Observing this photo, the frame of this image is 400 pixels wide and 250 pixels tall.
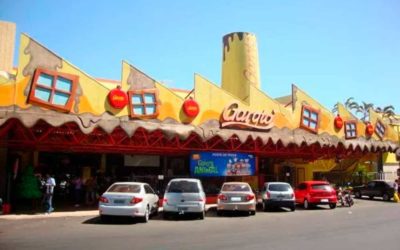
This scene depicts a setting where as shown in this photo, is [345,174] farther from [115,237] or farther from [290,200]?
[115,237]

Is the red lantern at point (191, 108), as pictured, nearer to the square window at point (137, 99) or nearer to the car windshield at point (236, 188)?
the square window at point (137, 99)

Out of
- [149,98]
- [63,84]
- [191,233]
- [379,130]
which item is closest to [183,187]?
[191,233]

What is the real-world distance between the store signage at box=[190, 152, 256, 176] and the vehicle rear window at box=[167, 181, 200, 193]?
26.4 feet

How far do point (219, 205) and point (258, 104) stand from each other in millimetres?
9820

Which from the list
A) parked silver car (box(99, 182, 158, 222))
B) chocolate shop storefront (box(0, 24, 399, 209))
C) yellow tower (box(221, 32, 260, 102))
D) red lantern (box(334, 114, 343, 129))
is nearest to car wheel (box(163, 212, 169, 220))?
parked silver car (box(99, 182, 158, 222))

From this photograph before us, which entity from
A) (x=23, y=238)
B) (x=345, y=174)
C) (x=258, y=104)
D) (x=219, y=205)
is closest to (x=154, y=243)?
(x=23, y=238)

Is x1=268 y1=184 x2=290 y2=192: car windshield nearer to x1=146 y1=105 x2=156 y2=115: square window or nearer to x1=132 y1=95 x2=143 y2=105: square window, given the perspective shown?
x1=146 y1=105 x2=156 y2=115: square window

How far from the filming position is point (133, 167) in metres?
29.6

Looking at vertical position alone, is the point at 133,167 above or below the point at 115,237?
above

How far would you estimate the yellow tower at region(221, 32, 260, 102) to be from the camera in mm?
37500

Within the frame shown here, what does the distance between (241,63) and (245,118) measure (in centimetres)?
1297

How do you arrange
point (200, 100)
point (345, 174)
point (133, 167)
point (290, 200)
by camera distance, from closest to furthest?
1. point (290, 200)
2. point (200, 100)
3. point (133, 167)
4. point (345, 174)

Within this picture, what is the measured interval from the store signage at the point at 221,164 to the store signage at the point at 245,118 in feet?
8.95

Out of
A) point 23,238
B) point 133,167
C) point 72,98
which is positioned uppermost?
Result: point 72,98
